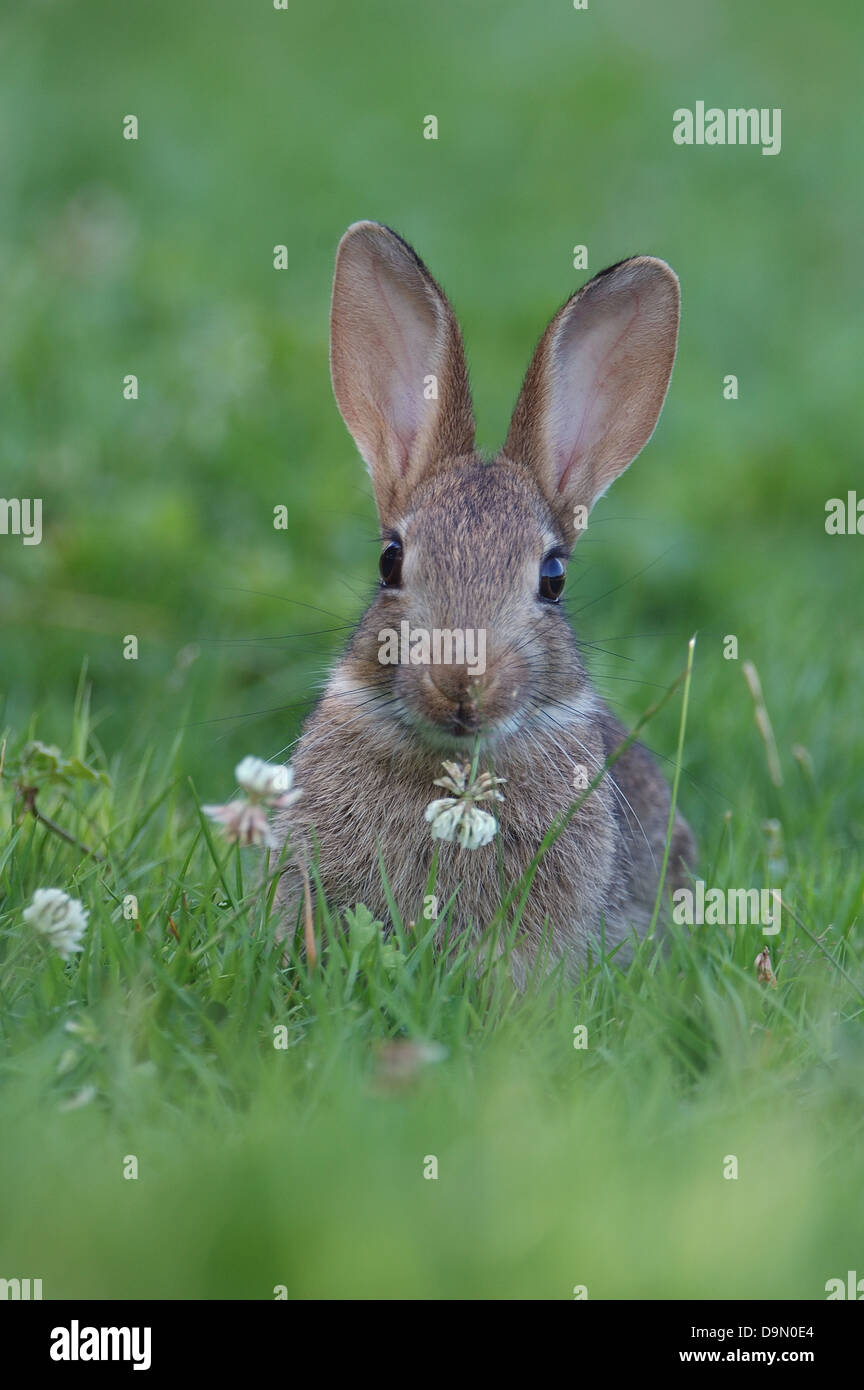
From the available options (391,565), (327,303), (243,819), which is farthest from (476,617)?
(327,303)

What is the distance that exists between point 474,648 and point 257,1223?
186 cm

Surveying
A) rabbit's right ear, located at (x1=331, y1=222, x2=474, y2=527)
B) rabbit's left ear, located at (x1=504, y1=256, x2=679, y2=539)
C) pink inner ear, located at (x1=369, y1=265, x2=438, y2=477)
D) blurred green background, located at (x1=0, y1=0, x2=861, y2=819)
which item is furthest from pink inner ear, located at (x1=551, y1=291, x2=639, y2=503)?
blurred green background, located at (x1=0, y1=0, x2=861, y2=819)

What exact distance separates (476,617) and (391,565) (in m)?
0.57

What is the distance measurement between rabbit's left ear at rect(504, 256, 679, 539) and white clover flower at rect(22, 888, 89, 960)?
217 cm

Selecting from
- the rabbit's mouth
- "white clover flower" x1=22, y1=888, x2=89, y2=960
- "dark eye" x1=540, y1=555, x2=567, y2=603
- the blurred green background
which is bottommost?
"white clover flower" x1=22, y1=888, x2=89, y2=960

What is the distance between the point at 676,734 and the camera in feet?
23.1

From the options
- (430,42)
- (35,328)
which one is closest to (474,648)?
(35,328)

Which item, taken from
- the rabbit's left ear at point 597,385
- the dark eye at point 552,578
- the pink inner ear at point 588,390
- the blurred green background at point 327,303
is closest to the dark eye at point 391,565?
the dark eye at point 552,578

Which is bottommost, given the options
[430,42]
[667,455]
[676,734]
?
[676,734]

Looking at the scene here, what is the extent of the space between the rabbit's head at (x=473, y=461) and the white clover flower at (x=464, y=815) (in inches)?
5.4

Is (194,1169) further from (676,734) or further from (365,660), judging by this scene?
(676,734)

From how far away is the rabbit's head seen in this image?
15.5ft

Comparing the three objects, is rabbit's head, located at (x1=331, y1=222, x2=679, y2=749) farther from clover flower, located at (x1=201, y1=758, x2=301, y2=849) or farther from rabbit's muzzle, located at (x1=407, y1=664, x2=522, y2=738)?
clover flower, located at (x1=201, y1=758, x2=301, y2=849)

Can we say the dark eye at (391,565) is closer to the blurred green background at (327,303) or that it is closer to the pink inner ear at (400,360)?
the pink inner ear at (400,360)
